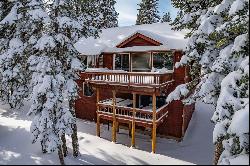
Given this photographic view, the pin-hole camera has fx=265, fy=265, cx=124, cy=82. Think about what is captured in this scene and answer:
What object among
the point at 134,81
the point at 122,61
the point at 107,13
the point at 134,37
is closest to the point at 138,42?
the point at 134,37

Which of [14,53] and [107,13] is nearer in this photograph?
[14,53]

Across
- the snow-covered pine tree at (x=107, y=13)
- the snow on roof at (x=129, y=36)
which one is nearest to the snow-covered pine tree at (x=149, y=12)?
the snow-covered pine tree at (x=107, y=13)

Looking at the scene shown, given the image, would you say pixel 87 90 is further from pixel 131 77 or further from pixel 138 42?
pixel 131 77

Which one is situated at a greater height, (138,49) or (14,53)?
(138,49)

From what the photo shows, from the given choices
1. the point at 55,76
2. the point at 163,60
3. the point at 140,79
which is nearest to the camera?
the point at 55,76

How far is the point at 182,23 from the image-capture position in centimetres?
1859

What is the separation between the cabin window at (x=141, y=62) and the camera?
24.0 m

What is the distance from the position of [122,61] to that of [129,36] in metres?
2.78

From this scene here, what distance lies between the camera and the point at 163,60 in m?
23.4

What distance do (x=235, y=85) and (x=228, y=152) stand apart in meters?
2.91

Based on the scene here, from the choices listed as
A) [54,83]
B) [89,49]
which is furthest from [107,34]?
[54,83]

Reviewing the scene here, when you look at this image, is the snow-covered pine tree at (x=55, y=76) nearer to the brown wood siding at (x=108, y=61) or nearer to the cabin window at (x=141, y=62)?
the cabin window at (x=141, y=62)

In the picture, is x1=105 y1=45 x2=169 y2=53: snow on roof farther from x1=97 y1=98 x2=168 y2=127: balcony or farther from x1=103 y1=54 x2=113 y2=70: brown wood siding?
x1=97 y1=98 x2=168 y2=127: balcony

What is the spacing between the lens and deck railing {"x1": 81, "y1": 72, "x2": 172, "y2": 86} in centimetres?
1909
